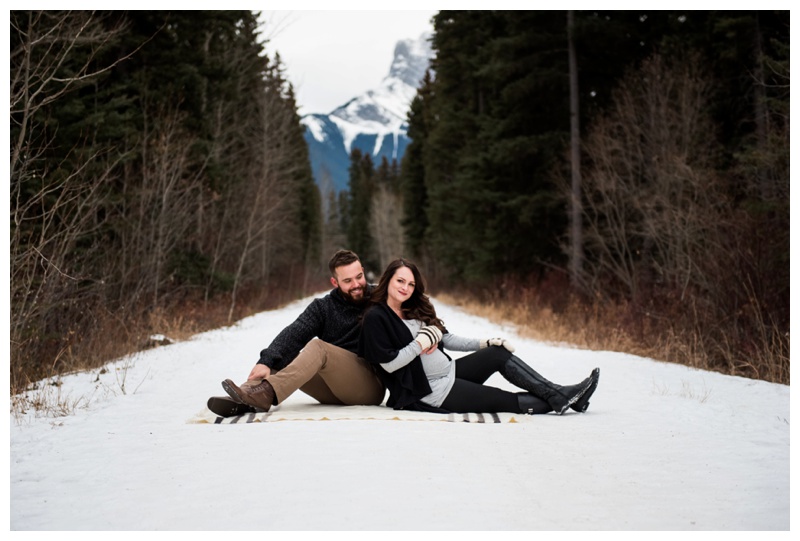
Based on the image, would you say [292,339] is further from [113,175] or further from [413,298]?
[113,175]

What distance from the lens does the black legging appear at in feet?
18.1

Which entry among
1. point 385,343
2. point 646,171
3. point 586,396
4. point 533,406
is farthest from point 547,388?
point 646,171

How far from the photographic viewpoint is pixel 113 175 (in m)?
12.9

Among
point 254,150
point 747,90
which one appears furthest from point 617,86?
point 254,150

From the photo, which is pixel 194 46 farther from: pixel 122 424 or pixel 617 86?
pixel 122 424

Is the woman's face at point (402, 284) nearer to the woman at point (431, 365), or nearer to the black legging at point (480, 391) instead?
the woman at point (431, 365)

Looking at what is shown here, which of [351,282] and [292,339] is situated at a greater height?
[351,282]

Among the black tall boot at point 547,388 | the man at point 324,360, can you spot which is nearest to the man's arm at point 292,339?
the man at point 324,360

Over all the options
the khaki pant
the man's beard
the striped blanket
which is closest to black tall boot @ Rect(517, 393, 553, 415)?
the striped blanket

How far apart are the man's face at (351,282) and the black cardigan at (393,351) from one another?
17.1 inches

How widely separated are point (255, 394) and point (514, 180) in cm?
1796

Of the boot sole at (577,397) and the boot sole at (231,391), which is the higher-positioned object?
the boot sole at (231,391)

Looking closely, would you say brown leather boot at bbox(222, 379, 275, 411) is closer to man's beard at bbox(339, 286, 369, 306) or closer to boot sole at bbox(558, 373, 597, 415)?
man's beard at bbox(339, 286, 369, 306)

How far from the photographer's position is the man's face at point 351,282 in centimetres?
570
